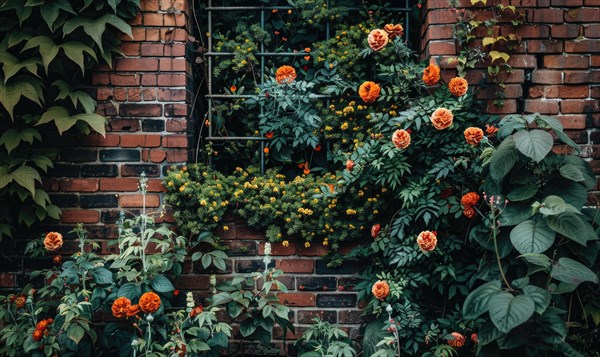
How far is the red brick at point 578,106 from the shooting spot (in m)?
2.88

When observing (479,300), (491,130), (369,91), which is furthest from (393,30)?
(479,300)

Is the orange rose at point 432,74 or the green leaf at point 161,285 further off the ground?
the orange rose at point 432,74

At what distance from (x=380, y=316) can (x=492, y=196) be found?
87 centimetres

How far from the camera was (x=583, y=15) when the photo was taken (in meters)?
2.89

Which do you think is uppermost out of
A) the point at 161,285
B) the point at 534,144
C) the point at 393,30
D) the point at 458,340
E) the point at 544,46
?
the point at 393,30

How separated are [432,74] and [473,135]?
1.31 ft

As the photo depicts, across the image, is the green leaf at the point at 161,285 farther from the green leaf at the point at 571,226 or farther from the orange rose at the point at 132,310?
the green leaf at the point at 571,226

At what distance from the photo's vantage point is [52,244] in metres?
2.67

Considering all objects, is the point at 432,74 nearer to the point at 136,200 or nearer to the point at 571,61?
the point at 571,61

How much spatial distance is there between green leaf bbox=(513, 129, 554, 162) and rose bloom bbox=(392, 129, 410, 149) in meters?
0.51

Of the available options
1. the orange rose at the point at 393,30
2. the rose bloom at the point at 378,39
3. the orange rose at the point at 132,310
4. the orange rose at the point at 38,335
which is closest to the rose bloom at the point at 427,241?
the rose bloom at the point at 378,39

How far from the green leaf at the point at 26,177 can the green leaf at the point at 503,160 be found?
236 cm

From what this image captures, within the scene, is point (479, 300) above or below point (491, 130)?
below

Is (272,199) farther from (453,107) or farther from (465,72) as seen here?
(465,72)
